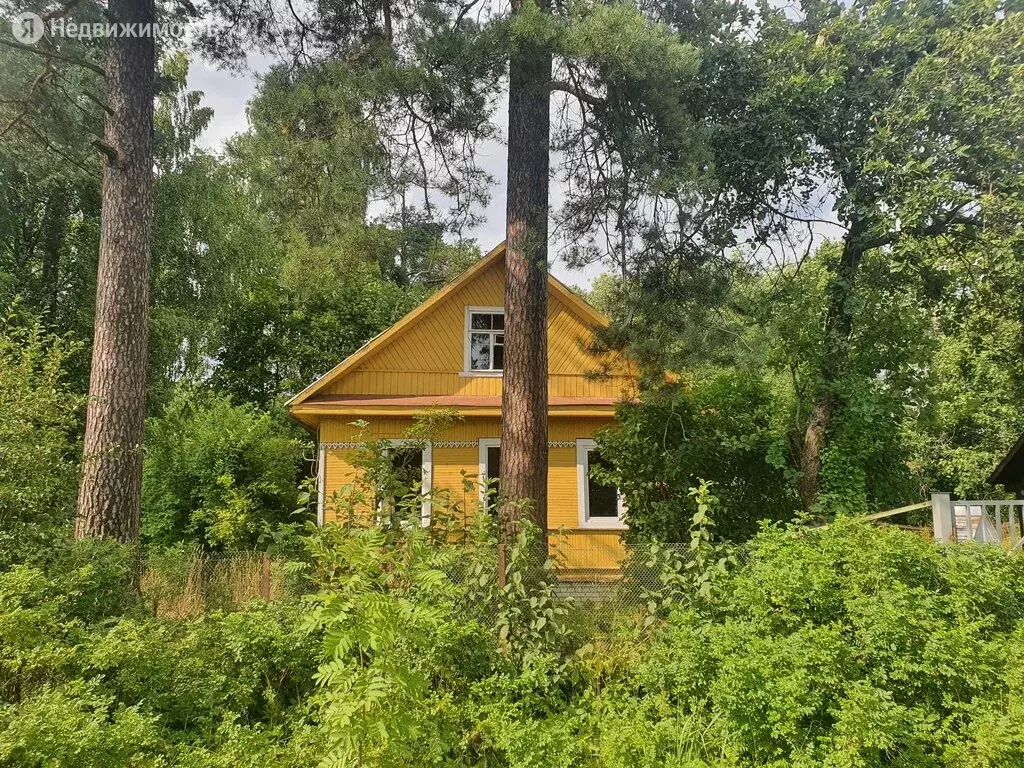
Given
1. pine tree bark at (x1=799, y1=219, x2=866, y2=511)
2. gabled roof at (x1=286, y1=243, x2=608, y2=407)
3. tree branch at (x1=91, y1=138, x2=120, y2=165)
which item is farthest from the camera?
gabled roof at (x1=286, y1=243, x2=608, y2=407)

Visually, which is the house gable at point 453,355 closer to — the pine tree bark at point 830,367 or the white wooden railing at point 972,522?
the pine tree bark at point 830,367

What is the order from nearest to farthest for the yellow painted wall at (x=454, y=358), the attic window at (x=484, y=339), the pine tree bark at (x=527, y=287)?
the pine tree bark at (x=527, y=287), the yellow painted wall at (x=454, y=358), the attic window at (x=484, y=339)

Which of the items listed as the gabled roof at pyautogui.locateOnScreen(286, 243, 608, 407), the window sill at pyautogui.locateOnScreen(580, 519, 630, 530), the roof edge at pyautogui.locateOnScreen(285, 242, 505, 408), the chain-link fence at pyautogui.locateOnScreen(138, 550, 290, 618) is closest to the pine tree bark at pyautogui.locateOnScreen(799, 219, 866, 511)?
the window sill at pyautogui.locateOnScreen(580, 519, 630, 530)

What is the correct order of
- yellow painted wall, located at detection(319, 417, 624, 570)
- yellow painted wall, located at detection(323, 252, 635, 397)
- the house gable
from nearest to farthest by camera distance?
yellow painted wall, located at detection(319, 417, 624, 570) → the house gable → yellow painted wall, located at detection(323, 252, 635, 397)

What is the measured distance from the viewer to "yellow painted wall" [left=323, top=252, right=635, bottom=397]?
13.2 m

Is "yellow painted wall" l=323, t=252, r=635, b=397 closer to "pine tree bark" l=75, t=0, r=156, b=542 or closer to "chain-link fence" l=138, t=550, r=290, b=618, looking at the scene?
"pine tree bark" l=75, t=0, r=156, b=542

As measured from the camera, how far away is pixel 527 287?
7.82m

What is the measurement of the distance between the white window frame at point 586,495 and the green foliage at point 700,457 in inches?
89.4

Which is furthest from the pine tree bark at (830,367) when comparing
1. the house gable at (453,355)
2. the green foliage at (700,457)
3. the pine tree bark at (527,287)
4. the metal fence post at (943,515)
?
the pine tree bark at (527,287)

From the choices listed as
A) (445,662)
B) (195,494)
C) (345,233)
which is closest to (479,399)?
(345,233)

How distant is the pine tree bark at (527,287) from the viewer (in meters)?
7.36

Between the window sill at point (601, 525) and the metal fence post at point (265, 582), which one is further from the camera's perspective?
the window sill at point (601, 525)

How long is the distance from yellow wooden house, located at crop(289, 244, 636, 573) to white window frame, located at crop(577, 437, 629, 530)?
0.06 feet

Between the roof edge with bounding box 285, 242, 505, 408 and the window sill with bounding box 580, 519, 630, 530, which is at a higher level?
the roof edge with bounding box 285, 242, 505, 408
